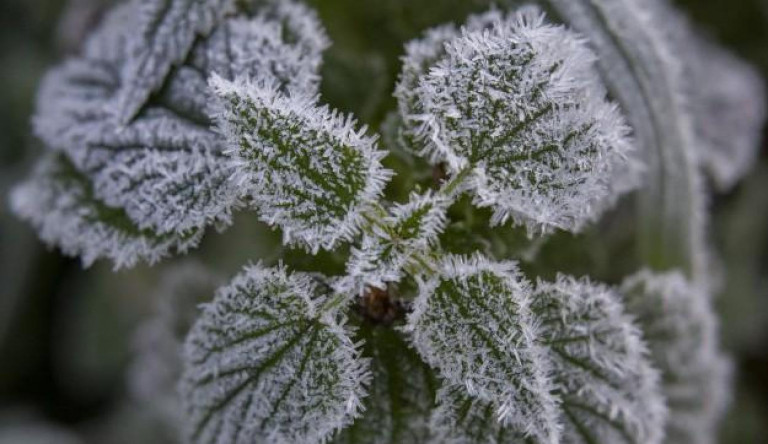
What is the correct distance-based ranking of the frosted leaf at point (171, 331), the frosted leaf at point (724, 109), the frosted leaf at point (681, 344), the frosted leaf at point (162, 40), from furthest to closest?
1. the frosted leaf at point (724, 109)
2. the frosted leaf at point (171, 331)
3. the frosted leaf at point (681, 344)
4. the frosted leaf at point (162, 40)

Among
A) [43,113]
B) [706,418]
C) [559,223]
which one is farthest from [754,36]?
[43,113]

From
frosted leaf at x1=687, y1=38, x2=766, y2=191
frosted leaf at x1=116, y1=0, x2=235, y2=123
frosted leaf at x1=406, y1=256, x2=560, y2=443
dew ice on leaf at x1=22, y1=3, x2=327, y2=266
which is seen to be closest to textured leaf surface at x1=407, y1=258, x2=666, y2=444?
frosted leaf at x1=406, y1=256, x2=560, y2=443

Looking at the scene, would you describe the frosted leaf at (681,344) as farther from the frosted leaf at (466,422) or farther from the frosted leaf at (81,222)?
the frosted leaf at (81,222)

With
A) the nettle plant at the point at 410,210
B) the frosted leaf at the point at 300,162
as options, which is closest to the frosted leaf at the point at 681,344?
the nettle plant at the point at 410,210

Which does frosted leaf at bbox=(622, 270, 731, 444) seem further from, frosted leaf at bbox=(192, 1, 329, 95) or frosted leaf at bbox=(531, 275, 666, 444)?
frosted leaf at bbox=(192, 1, 329, 95)

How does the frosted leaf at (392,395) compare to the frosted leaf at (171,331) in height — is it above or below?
below

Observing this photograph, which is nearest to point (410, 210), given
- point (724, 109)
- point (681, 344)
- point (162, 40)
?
point (162, 40)

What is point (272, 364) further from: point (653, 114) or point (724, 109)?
point (724, 109)
